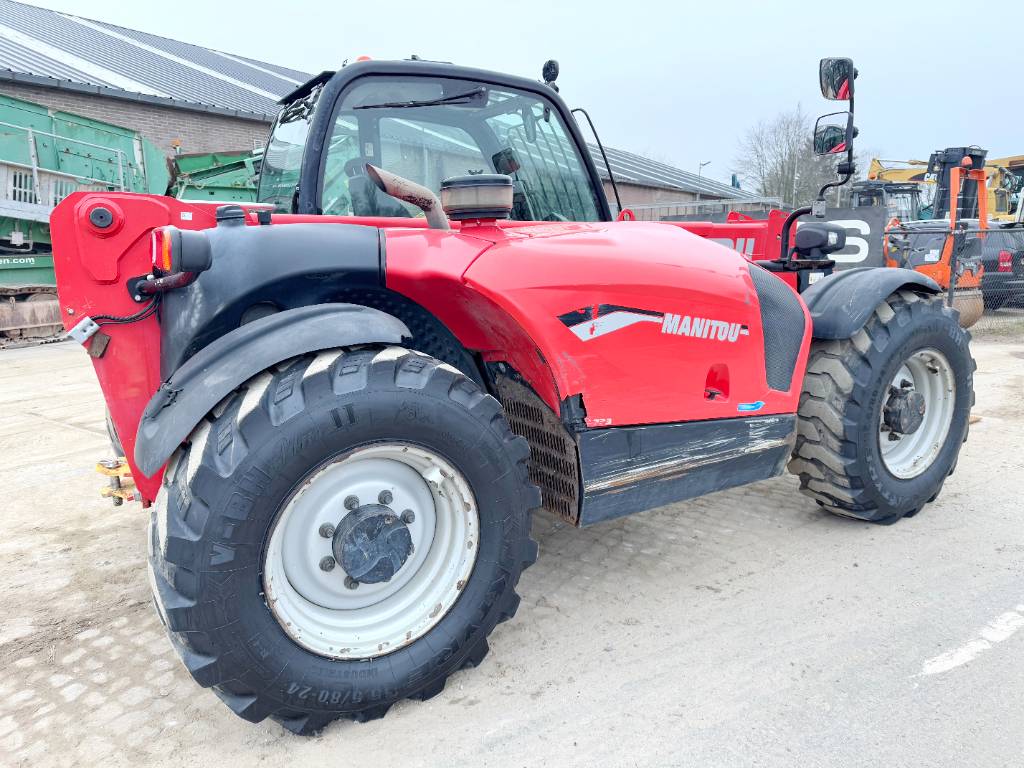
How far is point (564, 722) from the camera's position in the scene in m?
2.25

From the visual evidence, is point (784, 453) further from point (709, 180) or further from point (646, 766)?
point (709, 180)

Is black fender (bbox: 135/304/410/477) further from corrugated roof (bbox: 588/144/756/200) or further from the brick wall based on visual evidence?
corrugated roof (bbox: 588/144/756/200)

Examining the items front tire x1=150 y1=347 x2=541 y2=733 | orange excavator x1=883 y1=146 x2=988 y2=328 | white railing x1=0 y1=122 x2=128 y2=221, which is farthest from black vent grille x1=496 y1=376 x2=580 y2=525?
white railing x1=0 y1=122 x2=128 y2=221

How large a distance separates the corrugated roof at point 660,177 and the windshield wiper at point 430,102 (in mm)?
25886

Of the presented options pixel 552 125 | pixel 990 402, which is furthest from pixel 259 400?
pixel 990 402

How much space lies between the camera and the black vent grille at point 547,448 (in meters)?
2.71

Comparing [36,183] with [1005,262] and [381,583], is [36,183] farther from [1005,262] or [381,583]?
[1005,262]

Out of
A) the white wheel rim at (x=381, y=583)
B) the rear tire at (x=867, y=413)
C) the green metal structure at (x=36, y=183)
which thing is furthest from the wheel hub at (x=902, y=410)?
the green metal structure at (x=36, y=183)

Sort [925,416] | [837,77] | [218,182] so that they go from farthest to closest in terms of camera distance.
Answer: [218,182] < [925,416] < [837,77]

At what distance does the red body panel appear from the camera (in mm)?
2236

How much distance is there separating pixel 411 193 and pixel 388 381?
674 mm

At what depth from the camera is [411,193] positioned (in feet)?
7.99

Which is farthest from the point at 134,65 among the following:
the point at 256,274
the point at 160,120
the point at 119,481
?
the point at 256,274

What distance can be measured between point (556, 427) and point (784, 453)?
1121 millimetres
